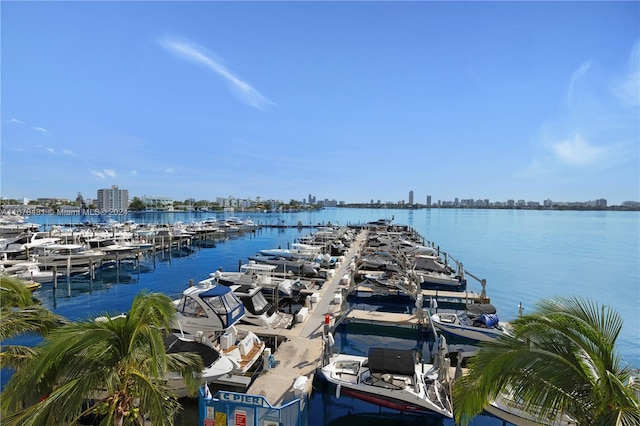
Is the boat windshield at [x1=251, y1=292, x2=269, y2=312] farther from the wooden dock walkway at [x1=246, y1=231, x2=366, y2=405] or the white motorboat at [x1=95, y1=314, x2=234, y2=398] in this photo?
the white motorboat at [x1=95, y1=314, x2=234, y2=398]

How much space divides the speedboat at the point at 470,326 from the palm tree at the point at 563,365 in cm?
1392

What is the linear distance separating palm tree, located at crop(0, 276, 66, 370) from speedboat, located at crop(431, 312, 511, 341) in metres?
17.7

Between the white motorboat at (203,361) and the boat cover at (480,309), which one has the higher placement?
the white motorboat at (203,361)

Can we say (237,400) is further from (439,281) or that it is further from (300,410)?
(439,281)

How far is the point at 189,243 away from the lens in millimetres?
67812

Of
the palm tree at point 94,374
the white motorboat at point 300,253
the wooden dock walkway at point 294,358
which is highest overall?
the palm tree at point 94,374

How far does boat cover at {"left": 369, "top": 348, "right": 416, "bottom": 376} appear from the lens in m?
12.0

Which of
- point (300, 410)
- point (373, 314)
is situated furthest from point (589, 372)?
point (373, 314)

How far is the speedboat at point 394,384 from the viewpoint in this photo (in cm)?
1151

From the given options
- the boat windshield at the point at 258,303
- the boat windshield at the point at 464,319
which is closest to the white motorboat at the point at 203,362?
the boat windshield at the point at 258,303

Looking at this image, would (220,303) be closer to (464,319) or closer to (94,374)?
(94,374)

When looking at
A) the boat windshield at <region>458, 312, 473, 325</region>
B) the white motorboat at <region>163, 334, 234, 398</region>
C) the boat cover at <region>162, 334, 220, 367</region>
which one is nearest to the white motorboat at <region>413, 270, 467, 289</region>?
the boat windshield at <region>458, 312, 473, 325</region>

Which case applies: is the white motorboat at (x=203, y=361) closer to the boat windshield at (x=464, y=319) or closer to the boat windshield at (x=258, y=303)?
the boat windshield at (x=258, y=303)

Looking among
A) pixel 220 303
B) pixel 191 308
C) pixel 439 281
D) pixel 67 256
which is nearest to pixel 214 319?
pixel 220 303
